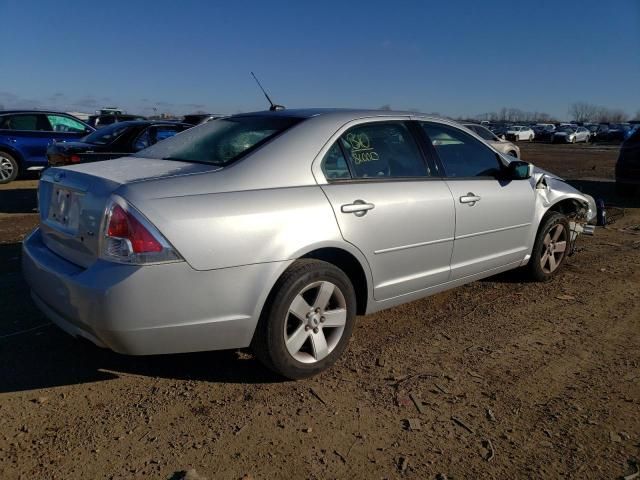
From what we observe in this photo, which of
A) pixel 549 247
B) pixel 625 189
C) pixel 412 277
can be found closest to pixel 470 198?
pixel 412 277

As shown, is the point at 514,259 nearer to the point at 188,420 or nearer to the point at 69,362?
the point at 188,420

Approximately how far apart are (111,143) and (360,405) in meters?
7.55

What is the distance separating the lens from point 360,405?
9.62ft

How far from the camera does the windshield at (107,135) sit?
29.9ft

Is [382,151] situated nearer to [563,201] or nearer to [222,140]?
[222,140]

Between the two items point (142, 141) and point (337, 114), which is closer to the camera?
point (337, 114)

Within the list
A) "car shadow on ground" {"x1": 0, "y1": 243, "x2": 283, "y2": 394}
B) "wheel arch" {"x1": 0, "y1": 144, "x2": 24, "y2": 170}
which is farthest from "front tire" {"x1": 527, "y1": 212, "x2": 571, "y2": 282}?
"wheel arch" {"x1": 0, "y1": 144, "x2": 24, "y2": 170}

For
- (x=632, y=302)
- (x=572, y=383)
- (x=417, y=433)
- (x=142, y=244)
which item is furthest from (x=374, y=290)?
(x=632, y=302)

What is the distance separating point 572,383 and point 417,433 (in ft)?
3.81

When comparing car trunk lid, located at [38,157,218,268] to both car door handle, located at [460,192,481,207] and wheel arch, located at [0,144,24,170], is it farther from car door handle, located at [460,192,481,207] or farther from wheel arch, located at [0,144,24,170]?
wheel arch, located at [0,144,24,170]

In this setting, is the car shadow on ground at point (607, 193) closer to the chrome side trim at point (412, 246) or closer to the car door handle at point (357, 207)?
the chrome side trim at point (412, 246)

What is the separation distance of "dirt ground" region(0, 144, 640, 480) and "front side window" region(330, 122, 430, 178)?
1.18 m

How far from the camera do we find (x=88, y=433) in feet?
8.61

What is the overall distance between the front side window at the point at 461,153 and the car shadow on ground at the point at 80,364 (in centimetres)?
206
